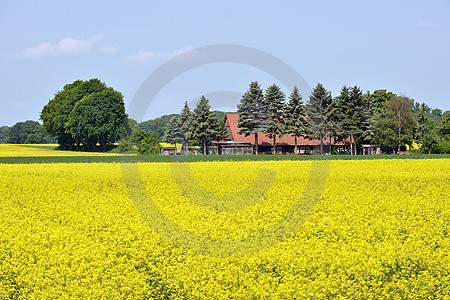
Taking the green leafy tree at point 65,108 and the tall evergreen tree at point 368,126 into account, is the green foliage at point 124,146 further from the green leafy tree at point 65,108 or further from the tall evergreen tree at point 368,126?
the tall evergreen tree at point 368,126

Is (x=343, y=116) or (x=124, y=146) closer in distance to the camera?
(x=343, y=116)

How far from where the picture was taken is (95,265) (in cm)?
909

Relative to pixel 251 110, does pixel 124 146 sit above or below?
below

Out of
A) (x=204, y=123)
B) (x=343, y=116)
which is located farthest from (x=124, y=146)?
(x=343, y=116)

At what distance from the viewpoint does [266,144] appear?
76.8 meters

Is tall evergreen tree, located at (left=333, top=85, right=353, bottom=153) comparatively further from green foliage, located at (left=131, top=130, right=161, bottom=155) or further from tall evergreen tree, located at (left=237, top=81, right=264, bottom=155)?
green foliage, located at (left=131, top=130, right=161, bottom=155)

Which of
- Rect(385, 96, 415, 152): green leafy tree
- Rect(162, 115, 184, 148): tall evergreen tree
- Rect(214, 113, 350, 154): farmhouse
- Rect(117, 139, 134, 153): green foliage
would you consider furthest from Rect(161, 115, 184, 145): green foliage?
Rect(385, 96, 415, 152): green leafy tree

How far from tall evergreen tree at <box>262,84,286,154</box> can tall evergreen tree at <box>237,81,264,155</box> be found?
1.07 m

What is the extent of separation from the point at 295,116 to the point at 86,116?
47.5 meters

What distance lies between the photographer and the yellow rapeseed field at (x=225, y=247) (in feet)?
25.7

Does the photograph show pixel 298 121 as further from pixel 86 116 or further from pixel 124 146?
pixel 86 116

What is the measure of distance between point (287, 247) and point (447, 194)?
12.0 m

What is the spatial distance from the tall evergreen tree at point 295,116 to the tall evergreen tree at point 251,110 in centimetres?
485

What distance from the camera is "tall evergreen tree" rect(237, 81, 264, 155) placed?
7194cm
